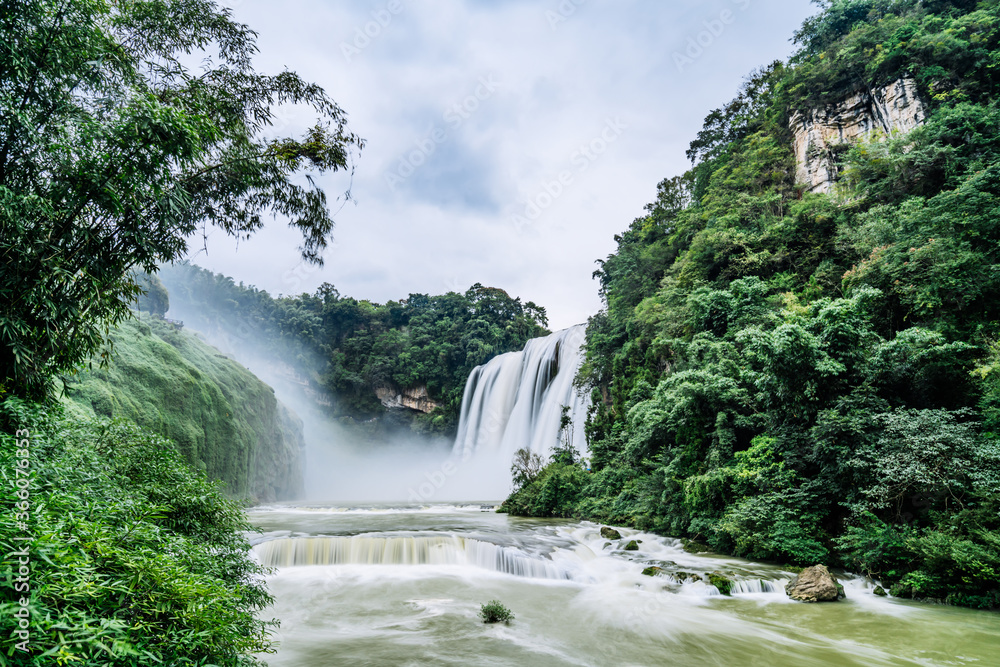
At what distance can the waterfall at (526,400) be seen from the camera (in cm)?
2442

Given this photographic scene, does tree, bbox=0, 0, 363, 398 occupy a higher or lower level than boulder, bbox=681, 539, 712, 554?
higher

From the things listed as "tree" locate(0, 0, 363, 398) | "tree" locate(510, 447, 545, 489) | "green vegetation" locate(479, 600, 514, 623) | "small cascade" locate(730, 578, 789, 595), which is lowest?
"green vegetation" locate(479, 600, 514, 623)

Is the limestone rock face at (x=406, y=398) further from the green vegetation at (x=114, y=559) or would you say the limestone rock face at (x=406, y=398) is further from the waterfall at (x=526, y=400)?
the green vegetation at (x=114, y=559)

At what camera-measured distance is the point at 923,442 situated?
281 inches

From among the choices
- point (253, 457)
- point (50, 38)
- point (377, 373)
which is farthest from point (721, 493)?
point (377, 373)

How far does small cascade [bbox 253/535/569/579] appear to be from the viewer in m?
9.53

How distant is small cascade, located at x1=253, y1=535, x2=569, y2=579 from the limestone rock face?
99.8 feet

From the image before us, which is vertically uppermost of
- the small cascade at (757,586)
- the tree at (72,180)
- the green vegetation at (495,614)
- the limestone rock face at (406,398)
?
the limestone rock face at (406,398)

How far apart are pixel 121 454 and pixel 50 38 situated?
3597 millimetres

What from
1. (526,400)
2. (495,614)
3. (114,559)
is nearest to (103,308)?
(114,559)

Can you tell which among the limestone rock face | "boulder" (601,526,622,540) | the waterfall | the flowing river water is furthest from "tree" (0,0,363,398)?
the limestone rock face

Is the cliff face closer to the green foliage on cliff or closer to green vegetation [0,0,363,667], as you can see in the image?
green vegetation [0,0,363,667]

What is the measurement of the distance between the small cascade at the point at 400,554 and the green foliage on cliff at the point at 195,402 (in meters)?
3.33

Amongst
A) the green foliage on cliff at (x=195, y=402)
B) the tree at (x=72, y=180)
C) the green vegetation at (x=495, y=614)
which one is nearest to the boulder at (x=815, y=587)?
the green vegetation at (x=495, y=614)
